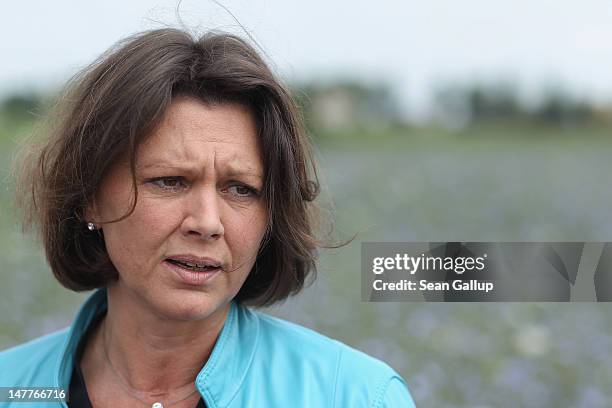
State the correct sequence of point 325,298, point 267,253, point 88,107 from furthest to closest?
point 325,298
point 267,253
point 88,107

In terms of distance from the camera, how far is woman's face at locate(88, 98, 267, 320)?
2.45 metres

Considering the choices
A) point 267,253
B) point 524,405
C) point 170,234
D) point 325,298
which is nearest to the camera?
Result: point 170,234

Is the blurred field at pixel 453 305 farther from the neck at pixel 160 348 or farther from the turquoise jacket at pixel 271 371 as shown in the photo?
the neck at pixel 160 348

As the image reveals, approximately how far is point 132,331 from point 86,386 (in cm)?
21

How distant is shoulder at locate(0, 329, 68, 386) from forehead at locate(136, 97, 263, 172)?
2.23ft

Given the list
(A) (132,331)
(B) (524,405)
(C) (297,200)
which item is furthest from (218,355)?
(B) (524,405)

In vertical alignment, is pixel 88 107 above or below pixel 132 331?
above

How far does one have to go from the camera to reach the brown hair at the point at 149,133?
8.30ft

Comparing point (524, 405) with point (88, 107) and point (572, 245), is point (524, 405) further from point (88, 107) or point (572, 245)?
point (88, 107)

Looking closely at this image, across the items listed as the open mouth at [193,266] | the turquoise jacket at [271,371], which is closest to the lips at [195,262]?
Result: the open mouth at [193,266]

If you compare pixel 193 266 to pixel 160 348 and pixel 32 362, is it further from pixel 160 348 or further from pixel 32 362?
pixel 32 362

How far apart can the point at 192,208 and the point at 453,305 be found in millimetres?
4570

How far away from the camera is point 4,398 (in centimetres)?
275

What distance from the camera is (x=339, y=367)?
262 centimetres
